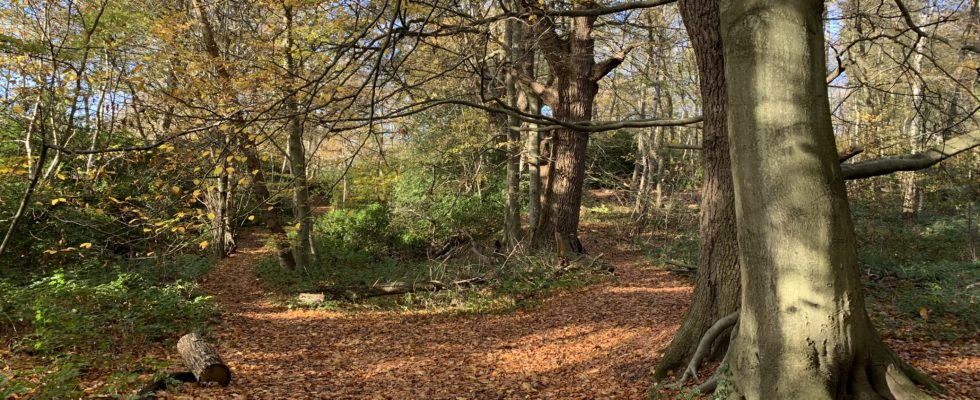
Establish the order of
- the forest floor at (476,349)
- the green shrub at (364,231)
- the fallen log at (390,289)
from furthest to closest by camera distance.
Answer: the green shrub at (364,231), the fallen log at (390,289), the forest floor at (476,349)

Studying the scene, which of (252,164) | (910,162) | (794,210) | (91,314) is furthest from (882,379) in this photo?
(252,164)

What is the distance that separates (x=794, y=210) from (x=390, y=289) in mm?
8688

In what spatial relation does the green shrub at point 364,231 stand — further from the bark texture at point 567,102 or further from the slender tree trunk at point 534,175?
the bark texture at point 567,102

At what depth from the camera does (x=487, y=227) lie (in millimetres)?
15766

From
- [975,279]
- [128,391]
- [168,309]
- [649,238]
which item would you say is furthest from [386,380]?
[649,238]

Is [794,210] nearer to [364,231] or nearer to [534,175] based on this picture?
[534,175]

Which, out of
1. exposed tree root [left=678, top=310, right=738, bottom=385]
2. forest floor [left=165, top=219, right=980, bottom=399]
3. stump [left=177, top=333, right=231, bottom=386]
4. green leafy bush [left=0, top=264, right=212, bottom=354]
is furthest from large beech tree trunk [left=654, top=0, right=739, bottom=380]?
green leafy bush [left=0, top=264, right=212, bottom=354]

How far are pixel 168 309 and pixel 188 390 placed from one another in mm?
2731

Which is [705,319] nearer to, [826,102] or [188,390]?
[826,102]

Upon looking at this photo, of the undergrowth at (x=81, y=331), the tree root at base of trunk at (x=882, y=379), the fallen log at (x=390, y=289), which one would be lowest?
the fallen log at (x=390, y=289)

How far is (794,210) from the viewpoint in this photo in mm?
2678

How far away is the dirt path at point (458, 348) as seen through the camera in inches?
217

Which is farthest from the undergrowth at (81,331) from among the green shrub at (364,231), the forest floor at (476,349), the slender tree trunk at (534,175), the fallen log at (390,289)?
the green shrub at (364,231)

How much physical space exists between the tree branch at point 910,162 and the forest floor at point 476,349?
148 centimetres
